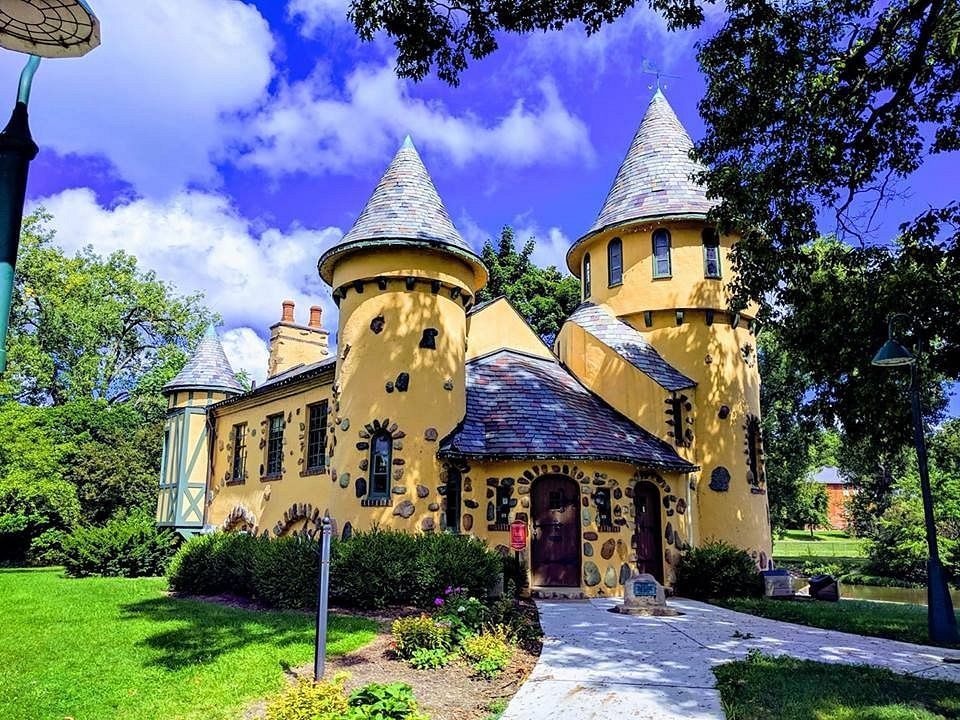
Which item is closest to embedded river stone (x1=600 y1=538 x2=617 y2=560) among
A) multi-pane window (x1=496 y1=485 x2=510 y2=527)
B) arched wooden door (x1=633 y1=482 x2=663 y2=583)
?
arched wooden door (x1=633 y1=482 x2=663 y2=583)

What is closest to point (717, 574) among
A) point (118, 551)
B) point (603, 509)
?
point (603, 509)

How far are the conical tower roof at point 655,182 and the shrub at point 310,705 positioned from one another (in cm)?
1525

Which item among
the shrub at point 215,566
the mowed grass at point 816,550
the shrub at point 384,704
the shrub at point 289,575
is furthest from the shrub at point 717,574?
the mowed grass at point 816,550

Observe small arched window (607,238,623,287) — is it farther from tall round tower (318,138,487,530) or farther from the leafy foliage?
the leafy foliage

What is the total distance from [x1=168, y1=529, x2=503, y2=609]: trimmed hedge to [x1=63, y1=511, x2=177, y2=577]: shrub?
28.5ft

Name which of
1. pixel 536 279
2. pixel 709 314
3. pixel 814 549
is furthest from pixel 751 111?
pixel 814 549

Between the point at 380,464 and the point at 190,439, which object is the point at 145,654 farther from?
the point at 190,439

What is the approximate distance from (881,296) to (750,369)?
16.6ft

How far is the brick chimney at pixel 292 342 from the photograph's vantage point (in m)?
26.1

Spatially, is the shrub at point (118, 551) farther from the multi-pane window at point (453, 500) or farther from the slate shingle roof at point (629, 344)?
the slate shingle roof at point (629, 344)

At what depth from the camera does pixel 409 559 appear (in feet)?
39.4

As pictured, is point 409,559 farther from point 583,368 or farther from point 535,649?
point 583,368

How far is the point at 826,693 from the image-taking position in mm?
6680

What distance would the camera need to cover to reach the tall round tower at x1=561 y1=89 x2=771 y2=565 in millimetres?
17453
